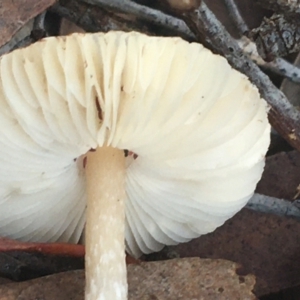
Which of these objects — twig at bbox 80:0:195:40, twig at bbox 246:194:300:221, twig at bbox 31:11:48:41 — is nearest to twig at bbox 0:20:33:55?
twig at bbox 31:11:48:41

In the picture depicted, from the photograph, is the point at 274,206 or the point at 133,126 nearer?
the point at 133,126

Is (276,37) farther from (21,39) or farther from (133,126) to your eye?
(21,39)

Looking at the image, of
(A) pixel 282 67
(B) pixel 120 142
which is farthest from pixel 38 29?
(A) pixel 282 67

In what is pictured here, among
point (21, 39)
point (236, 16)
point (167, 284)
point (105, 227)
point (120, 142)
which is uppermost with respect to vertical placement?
point (236, 16)

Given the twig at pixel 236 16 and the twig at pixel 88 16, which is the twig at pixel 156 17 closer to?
the twig at pixel 88 16

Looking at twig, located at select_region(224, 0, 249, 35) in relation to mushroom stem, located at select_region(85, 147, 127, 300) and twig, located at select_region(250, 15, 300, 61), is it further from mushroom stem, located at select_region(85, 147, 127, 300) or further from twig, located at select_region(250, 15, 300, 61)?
mushroom stem, located at select_region(85, 147, 127, 300)

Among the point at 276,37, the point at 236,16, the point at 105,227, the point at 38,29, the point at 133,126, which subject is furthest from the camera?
the point at 236,16

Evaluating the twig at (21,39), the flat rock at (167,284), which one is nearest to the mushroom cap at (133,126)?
the flat rock at (167,284)
